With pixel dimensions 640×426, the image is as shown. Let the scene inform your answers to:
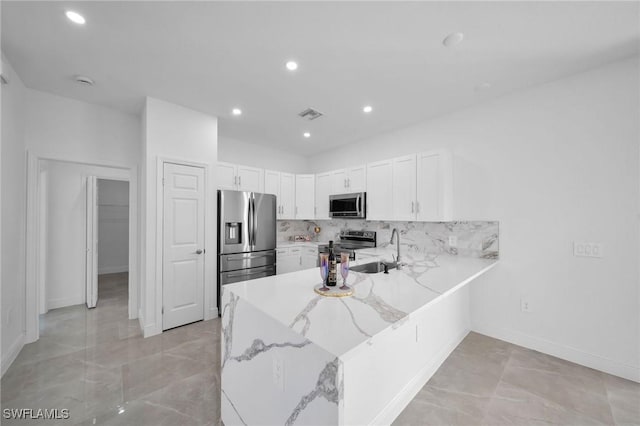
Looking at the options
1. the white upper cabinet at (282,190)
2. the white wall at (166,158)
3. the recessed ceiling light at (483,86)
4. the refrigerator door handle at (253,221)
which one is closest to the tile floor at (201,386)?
the white wall at (166,158)

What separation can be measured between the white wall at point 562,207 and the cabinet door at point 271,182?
2.80 m

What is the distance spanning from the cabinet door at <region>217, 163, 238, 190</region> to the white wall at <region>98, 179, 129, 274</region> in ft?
13.9

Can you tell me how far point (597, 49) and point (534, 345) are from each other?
2.77m

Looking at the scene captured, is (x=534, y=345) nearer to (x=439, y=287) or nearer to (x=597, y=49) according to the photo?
(x=439, y=287)

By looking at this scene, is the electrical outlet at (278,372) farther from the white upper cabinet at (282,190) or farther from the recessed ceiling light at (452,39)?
the white upper cabinet at (282,190)

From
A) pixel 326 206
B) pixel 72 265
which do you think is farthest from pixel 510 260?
pixel 72 265

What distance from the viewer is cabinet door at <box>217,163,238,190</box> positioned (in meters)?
3.56

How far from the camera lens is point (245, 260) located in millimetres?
3527

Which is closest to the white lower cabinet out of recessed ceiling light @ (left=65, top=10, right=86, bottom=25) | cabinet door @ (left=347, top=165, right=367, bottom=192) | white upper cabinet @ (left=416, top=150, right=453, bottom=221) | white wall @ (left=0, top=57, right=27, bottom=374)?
cabinet door @ (left=347, top=165, right=367, bottom=192)

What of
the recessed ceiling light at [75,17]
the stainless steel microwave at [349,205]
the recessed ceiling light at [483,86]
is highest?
the recessed ceiling light at [75,17]

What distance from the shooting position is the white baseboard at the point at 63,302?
3519mm

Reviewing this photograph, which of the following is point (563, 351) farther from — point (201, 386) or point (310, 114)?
point (310, 114)

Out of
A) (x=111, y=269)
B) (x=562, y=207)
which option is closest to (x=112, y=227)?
(x=111, y=269)

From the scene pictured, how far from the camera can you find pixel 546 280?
2480 millimetres
